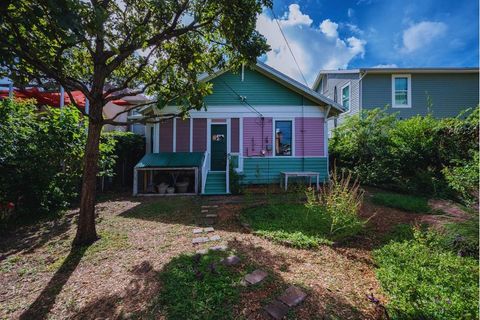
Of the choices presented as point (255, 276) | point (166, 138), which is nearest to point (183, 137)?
point (166, 138)

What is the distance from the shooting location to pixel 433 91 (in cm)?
1295

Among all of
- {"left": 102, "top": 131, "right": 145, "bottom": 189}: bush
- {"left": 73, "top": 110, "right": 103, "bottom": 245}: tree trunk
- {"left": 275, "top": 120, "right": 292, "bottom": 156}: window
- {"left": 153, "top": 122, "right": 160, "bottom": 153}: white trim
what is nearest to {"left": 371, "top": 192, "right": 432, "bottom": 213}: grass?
{"left": 275, "top": 120, "right": 292, "bottom": 156}: window

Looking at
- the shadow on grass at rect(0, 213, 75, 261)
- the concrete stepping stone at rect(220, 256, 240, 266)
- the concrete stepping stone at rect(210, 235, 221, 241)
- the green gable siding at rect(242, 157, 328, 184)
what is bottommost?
the shadow on grass at rect(0, 213, 75, 261)

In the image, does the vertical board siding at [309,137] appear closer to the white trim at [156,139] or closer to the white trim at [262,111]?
the white trim at [262,111]

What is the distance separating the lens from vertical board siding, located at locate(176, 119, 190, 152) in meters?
9.33

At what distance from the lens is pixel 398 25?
23.6 ft

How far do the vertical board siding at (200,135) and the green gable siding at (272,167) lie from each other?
1804mm

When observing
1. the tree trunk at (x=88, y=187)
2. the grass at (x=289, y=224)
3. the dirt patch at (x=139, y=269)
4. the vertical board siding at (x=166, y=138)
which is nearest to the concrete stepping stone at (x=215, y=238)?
the dirt patch at (x=139, y=269)

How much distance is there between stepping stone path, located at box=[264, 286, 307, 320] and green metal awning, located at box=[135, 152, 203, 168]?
615 centimetres

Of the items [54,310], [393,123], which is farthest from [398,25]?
[54,310]

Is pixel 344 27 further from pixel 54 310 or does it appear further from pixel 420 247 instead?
pixel 54 310

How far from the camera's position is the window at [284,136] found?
954 cm

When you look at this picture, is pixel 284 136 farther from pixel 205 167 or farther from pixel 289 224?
pixel 289 224

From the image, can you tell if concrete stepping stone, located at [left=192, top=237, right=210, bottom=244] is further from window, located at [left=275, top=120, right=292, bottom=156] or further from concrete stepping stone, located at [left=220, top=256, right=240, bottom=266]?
window, located at [left=275, top=120, right=292, bottom=156]
